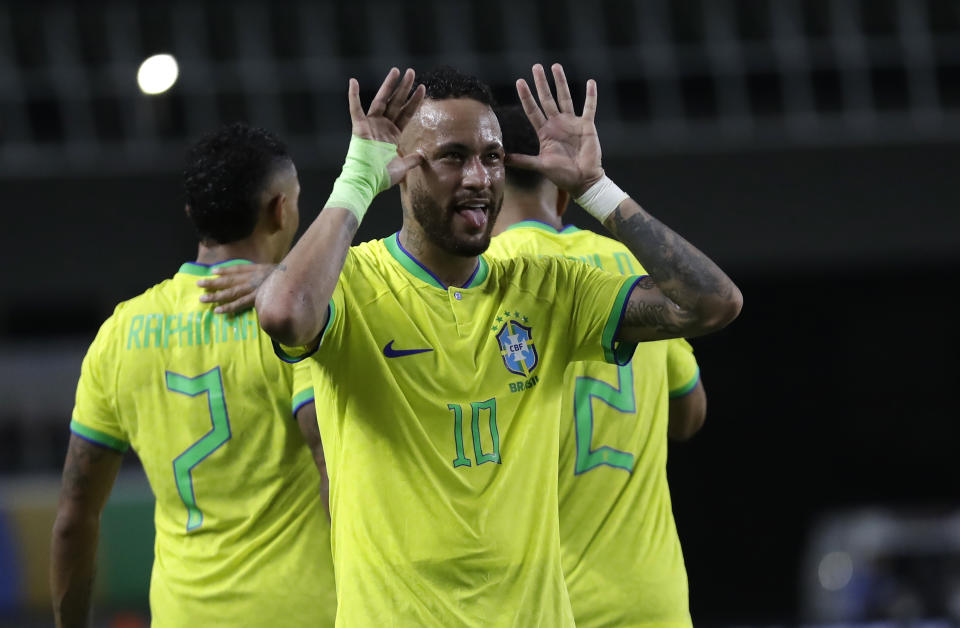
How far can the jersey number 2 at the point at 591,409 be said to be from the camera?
4.82 meters

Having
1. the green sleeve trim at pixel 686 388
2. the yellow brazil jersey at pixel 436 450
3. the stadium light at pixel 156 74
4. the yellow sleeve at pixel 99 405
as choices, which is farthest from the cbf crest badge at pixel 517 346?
the stadium light at pixel 156 74

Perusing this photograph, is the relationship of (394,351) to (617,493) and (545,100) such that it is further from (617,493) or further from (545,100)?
(617,493)

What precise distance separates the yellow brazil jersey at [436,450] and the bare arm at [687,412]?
4.21 feet

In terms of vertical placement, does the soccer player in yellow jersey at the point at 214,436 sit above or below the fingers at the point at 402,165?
below

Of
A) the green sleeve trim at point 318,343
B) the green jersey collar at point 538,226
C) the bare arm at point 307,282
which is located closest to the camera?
the bare arm at point 307,282

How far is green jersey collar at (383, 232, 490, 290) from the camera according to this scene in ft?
13.4

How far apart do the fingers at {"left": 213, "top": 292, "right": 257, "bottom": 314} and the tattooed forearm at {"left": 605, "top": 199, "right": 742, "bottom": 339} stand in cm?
124

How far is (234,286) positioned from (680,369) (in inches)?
65.2

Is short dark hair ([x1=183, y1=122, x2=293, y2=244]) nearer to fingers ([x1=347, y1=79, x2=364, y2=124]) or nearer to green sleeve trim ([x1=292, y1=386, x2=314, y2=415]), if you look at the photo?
green sleeve trim ([x1=292, y1=386, x2=314, y2=415])

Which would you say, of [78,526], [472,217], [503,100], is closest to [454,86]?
[472,217]

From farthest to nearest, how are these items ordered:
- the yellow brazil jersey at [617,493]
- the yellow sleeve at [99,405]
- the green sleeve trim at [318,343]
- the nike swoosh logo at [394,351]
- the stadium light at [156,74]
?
1. the stadium light at [156,74]
2. the yellow sleeve at [99,405]
3. the yellow brazil jersey at [617,493]
4. the nike swoosh logo at [394,351]
5. the green sleeve trim at [318,343]

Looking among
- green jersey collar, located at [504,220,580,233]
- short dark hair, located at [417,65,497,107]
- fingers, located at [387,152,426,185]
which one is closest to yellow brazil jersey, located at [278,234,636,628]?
fingers, located at [387,152,426,185]

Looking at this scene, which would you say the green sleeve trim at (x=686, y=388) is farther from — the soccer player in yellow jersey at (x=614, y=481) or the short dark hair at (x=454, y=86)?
the short dark hair at (x=454, y=86)

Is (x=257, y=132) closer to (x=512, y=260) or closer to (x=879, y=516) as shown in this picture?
(x=512, y=260)
